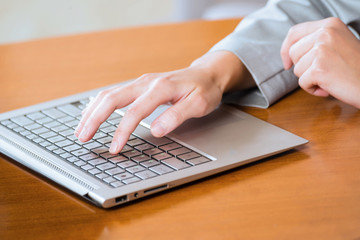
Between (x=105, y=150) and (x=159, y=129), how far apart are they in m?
0.07

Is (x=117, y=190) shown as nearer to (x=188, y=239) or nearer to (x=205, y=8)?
(x=188, y=239)

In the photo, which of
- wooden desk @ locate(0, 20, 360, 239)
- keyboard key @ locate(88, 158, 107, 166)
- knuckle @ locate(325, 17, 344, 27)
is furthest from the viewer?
knuckle @ locate(325, 17, 344, 27)

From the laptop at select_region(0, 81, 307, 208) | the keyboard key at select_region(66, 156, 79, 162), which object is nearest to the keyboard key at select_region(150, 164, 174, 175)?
the laptop at select_region(0, 81, 307, 208)

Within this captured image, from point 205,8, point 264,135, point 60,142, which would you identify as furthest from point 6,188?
point 205,8

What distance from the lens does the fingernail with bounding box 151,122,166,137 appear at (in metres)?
0.68

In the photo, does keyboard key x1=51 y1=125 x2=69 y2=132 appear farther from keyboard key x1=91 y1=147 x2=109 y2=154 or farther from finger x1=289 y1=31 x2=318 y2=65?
finger x1=289 y1=31 x2=318 y2=65

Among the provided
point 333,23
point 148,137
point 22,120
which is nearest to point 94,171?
point 148,137

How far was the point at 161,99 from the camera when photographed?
2.38ft

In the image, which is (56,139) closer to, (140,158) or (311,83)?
(140,158)

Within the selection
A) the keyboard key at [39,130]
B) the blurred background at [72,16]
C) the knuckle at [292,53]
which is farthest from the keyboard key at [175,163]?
the blurred background at [72,16]

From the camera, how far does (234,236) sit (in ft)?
1.70

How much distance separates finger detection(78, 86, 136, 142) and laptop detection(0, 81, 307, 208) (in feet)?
0.07

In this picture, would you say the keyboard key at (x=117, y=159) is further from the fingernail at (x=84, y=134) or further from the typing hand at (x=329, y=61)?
the typing hand at (x=329, y=61)

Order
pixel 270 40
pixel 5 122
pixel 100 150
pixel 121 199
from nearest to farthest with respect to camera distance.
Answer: pixel 121 199 < pixel 100 150 < pixel 5 122 < pixel 270 40
